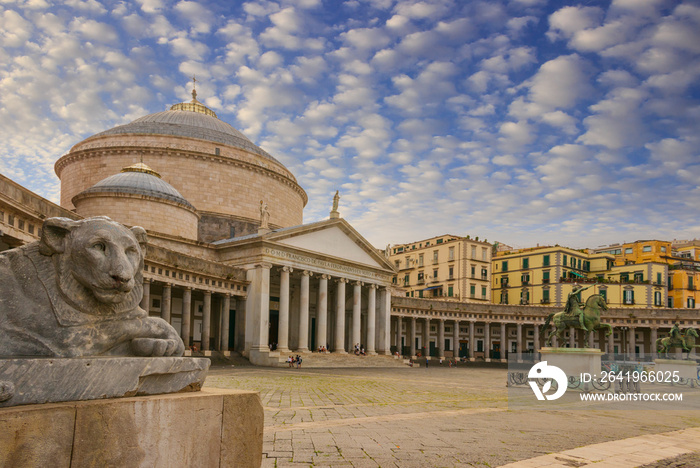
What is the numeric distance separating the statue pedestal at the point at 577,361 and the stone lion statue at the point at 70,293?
21.3m

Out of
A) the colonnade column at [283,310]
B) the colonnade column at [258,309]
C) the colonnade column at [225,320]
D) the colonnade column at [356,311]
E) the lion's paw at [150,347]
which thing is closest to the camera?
the lion's paw at [150,347]

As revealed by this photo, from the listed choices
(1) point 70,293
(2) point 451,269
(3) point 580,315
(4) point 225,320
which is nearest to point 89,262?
(1) point 70,293

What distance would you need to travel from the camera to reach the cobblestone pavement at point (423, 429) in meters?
8.27

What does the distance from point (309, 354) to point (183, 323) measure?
32.0 feet

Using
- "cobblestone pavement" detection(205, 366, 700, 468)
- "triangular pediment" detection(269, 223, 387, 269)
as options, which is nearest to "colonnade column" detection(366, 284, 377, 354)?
"triangular pediment" detection(269, 223, 387, 269)

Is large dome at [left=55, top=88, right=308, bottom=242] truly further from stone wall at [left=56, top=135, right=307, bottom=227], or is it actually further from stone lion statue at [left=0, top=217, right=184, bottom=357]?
stone lion statue at [left=0, top=217, right=184, bottom=357]

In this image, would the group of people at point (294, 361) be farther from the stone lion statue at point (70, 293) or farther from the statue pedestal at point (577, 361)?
the stone lion statue at point (70, 293)

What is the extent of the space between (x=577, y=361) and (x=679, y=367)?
1150 centimetres

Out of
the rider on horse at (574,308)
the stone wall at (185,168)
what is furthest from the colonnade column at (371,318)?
the rider on horse at (574,308)

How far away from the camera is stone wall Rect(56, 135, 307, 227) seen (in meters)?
53.5

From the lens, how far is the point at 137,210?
42.7m

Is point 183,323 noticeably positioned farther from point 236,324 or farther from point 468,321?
point 468,321

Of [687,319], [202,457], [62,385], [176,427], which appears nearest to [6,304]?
[62,385]

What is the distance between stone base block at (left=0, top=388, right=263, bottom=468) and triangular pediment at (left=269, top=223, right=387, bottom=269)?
125 ft
